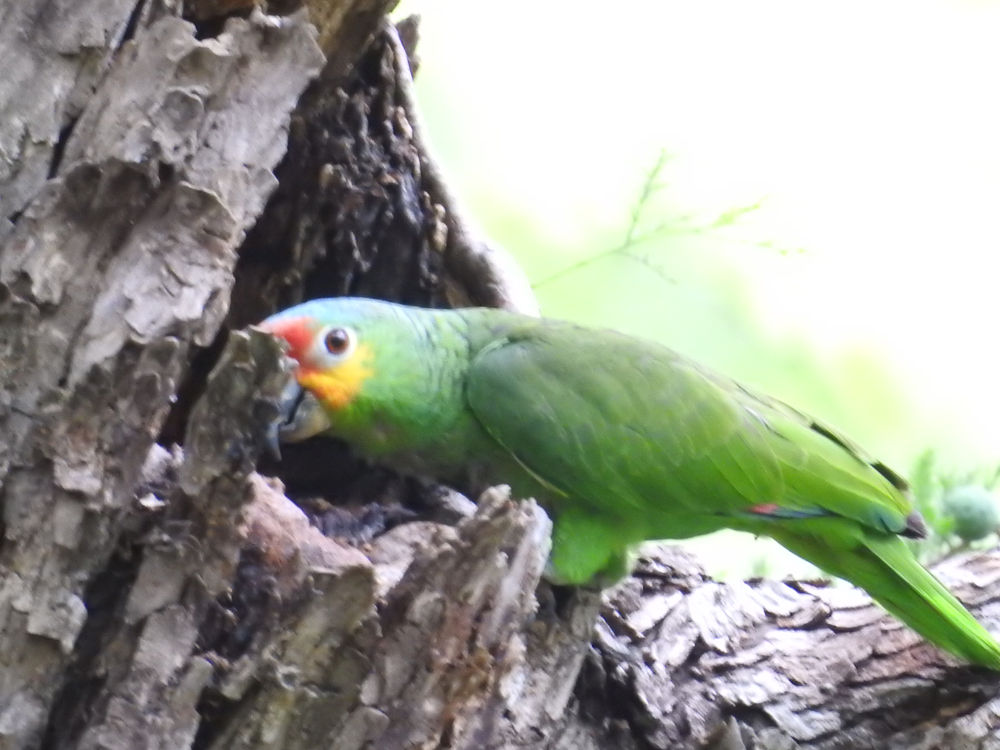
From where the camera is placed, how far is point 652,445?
1681mm

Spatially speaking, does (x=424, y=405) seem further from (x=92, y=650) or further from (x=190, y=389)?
(x=92, y=650)

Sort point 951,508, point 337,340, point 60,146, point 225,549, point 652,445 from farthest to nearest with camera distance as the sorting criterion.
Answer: point 951,508
point 652,445
point 337,340
point 60,146
point 225,549

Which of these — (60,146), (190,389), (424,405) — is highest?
(60,146)

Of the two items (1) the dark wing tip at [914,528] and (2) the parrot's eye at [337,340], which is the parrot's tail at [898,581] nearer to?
(1) the dark wing tip at [914,528]

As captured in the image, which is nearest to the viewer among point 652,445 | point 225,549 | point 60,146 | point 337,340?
point 225,549

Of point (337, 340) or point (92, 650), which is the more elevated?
point (337, 340)

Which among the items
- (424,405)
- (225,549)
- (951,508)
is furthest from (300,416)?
(951,508)

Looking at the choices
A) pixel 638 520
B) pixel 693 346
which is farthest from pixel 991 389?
pixel 638 520

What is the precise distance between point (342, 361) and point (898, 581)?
96cm

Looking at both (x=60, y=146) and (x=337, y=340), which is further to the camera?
(x=337, y=340)

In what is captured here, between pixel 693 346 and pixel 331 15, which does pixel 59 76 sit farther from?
pixel 693 346

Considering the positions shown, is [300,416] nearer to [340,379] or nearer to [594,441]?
[340,379]

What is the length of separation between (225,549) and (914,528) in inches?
45.8

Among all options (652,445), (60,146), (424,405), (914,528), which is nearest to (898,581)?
(914,528)
